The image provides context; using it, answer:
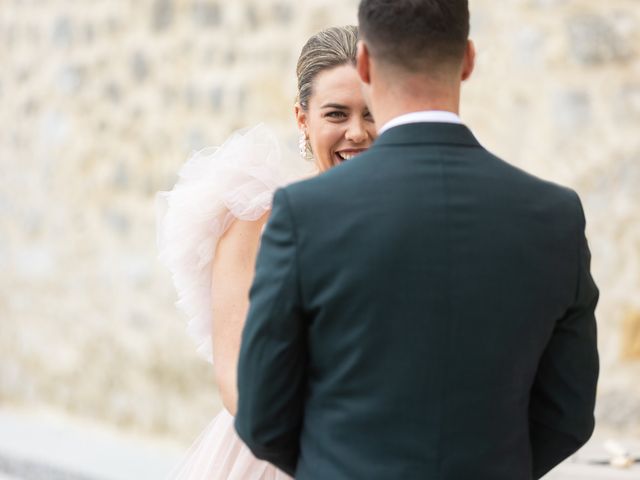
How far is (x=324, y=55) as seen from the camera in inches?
104

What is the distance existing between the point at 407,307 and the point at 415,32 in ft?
1.40

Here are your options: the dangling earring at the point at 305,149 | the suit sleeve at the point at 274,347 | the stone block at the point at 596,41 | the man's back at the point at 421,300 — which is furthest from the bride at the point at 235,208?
the stone block at the point at 596,41

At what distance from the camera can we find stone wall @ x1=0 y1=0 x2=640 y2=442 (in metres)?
4.69

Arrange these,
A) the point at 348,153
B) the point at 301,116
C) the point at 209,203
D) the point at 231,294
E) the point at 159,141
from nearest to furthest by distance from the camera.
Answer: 1. the point at 231,294
2. the point at 209,203
3. the point at 348,153
4. the point at 301,116
5. the point at 159,141

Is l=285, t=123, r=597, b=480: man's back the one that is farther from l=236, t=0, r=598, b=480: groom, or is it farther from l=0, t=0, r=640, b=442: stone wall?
l=0, t=0, r=640, b=442: stone wall

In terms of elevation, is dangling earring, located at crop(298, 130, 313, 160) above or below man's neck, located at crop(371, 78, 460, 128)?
below

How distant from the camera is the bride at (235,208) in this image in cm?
242

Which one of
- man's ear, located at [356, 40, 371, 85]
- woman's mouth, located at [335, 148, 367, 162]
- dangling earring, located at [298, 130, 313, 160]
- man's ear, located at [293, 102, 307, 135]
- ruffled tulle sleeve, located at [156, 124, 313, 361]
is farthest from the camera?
dangling earring, located at [298, 130, 313, 160]

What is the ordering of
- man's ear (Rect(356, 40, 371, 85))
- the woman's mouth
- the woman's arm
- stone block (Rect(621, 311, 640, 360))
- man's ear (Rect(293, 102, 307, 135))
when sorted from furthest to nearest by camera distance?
stone block (Rect(621, 311, 640, 360)) < man's ear (Rect(293, 102, 307, 135)) < the woman's mouth < the woman's arm < man's ear (Rect(356, 40, 371, 85))

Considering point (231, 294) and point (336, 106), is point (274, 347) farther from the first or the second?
point (336, 106)

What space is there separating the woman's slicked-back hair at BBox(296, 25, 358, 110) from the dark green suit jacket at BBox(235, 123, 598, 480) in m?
0.83

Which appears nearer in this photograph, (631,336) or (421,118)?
(421,118)

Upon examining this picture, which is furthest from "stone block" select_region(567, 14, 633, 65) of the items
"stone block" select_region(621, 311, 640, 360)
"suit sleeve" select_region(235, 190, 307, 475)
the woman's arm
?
"suit sleeve" select_region(235, 190, 307, 475)

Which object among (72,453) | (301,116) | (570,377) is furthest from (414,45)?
(72,453)
